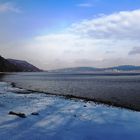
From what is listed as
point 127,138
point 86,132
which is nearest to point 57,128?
point 86,132

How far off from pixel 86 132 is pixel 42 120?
351 cm

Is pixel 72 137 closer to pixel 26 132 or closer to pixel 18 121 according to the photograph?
pixel 26 132

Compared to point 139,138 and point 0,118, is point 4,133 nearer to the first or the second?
point 0,118

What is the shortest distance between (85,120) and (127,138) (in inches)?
181

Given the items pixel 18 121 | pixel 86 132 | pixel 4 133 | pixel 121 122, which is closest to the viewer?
pixel 4 133

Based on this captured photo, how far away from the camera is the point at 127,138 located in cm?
1279

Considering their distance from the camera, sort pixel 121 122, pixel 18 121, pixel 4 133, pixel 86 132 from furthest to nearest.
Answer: pixel 121 122 → pixel 18 121 → pixel 86 132 → pixel 4 133

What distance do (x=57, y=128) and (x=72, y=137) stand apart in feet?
5.96

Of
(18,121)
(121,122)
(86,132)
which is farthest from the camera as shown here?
(121,122)

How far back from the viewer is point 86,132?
13633mm

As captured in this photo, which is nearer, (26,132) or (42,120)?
(26,132)

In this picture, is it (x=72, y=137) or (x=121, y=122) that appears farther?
(x=121, y=122)

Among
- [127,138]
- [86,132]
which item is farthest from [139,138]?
[86,132]

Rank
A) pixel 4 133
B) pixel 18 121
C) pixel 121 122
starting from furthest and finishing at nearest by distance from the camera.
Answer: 1. pixel 121 122
2. pixel 18 121
3. pixel 4 133
